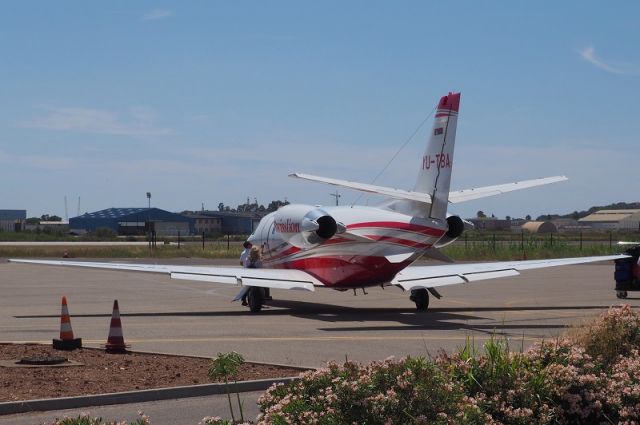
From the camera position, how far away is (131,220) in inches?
5999

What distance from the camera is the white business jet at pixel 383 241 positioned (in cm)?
2377

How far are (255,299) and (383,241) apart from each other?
461 cm

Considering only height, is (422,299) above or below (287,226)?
below

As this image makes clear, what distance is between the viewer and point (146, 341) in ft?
61.5

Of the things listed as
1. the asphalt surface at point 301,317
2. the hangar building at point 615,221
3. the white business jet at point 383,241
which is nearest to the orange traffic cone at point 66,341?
the asphalt surface at point 301,317

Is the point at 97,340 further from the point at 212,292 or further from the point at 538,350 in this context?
the point at 212,292

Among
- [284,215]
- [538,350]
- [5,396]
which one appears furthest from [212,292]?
[538,350]

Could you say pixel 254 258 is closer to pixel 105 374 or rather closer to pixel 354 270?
pixel 354 270

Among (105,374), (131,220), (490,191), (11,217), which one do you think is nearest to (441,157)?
(490,191)

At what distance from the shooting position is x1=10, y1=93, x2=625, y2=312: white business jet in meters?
23.8

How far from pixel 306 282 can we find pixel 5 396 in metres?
14.6

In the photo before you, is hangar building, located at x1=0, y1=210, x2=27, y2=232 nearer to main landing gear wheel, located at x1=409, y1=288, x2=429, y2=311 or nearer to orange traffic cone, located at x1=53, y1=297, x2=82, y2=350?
main landing gear wheel, located at x1=409, y1=288, x2=429, y2=311

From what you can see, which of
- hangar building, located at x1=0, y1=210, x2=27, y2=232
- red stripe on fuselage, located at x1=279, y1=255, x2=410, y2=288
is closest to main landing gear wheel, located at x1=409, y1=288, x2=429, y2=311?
red stripe on fuselage, located at x1=279, y1=255, x2=410, y2=288

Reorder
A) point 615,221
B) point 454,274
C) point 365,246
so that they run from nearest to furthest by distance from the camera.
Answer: point 365,246 < point 454,274 < point 615,221
